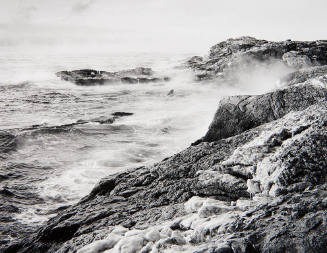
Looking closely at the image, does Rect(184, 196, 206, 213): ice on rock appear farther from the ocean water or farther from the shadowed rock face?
the shadowed rock face

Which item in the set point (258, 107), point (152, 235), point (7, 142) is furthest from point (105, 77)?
point (152, 235)

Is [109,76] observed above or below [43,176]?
above

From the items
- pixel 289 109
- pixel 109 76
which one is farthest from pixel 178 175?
pixel 109 76

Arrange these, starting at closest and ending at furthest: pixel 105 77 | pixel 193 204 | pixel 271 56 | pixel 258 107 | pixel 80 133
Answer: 1. pixel 193 204
2. pixel 258 107
3. pixel 80 133
4. pixel 271 56
5. pixel 105 77

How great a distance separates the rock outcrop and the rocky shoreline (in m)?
20.2

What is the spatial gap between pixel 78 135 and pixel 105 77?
49.6 feet

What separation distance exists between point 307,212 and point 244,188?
122 cm

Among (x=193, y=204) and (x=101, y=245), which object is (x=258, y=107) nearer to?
(x=193, y=204)

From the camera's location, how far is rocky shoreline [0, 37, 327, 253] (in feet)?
9.18

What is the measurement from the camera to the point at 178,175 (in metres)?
4.90

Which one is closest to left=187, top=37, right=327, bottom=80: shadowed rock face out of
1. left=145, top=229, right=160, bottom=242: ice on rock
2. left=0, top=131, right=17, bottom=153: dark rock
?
left=0, top=131, right=17, bottom=153: dark rock

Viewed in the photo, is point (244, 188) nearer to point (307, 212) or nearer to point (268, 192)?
point (268, 192)

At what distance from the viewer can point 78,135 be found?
477 inches

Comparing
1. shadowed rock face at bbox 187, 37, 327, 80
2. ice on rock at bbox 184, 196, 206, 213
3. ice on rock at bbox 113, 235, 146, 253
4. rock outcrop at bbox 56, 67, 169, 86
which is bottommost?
ice on rock at bbox 113, 235, 146, 253
